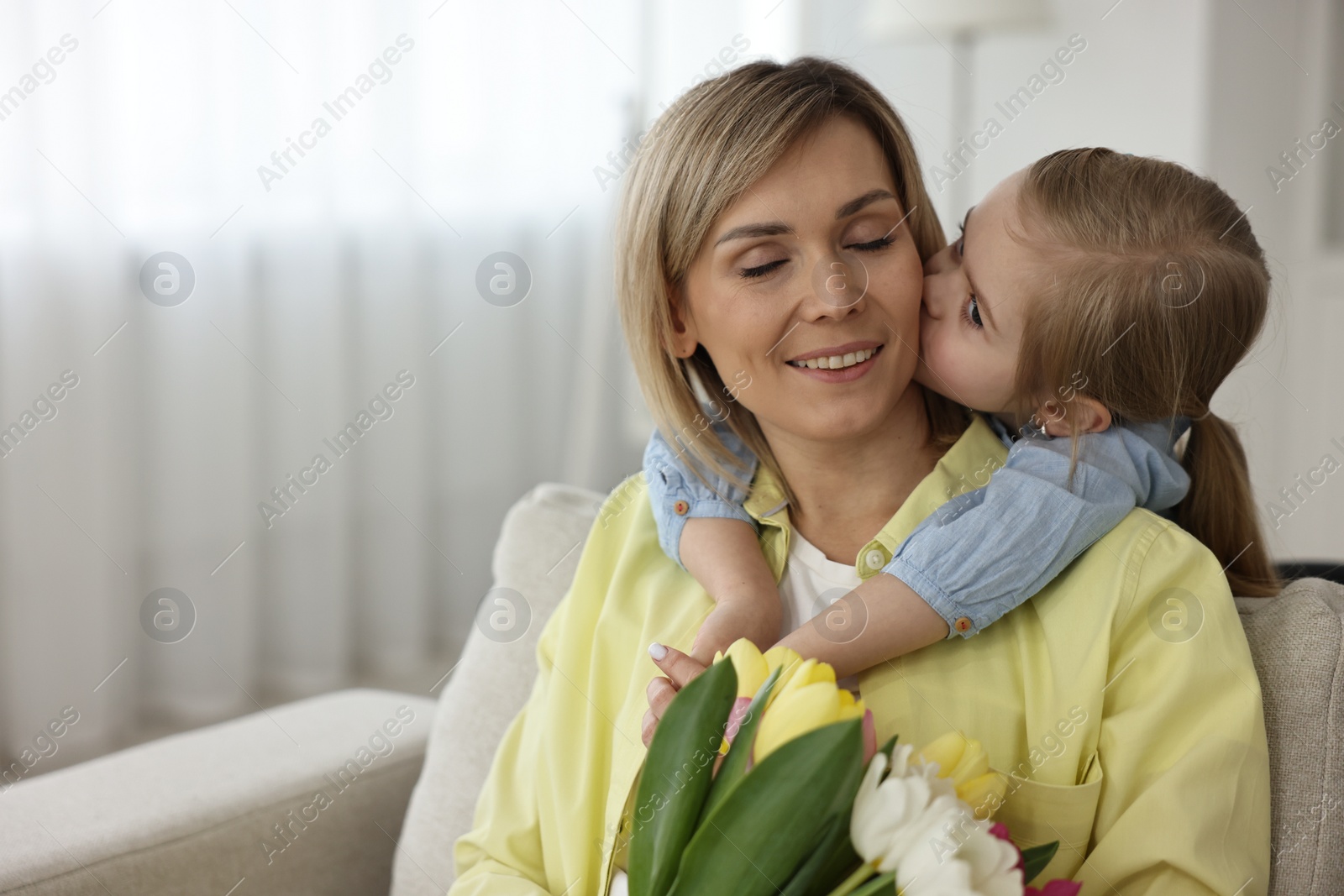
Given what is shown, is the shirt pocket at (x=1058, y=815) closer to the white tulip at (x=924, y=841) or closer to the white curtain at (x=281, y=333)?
the white tulip at (x=924, y=841)

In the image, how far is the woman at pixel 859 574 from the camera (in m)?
0.97

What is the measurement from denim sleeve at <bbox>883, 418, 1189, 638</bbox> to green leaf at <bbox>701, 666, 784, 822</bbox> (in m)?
0.29

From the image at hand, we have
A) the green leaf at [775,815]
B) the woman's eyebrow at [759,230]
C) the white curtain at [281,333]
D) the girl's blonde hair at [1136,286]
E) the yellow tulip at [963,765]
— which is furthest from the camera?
the white curtain at [281,333]

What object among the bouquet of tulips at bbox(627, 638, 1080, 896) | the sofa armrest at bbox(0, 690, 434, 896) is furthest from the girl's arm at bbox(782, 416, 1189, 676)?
the sofa armrest at bbox(0, 690, 434, 896)

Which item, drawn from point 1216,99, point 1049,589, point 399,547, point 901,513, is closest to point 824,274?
point 901,513

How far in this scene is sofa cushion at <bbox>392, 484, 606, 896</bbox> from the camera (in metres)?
1.32

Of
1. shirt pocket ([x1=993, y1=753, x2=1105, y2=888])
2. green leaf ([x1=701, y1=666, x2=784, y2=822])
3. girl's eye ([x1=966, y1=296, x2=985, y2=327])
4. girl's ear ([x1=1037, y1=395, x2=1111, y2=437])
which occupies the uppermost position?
girl's eye ([x1=966, y1=296, x2=985, y2=327])

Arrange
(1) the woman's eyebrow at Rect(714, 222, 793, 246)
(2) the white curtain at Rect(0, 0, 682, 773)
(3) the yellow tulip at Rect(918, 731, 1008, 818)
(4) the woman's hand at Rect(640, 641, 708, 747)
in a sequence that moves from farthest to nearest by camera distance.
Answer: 1. (2) the white curtain at Rect(0, 0, 682, 773)
2. (1) the woman's eyebrow at Rect(714, 222, 793, 246)
3. (4) the woman's hand at Rect(640, 641, 708, 747)
4. (3) the yellow tulip at Rect(918, 731, 1008, 818)

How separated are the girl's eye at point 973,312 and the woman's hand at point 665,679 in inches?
17.9

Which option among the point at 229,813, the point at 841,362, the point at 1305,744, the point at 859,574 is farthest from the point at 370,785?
the point at 1305,744

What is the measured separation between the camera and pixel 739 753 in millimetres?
751

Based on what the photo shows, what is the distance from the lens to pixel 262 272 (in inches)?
121

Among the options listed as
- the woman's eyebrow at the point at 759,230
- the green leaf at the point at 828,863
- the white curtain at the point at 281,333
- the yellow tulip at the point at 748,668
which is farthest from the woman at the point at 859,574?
A: the white curtain at the point at 281,333

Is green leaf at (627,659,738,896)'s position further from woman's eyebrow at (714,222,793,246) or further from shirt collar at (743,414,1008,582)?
woman's eyebrow at (714,222,793,246)
